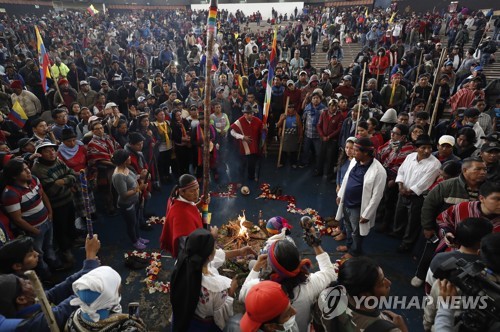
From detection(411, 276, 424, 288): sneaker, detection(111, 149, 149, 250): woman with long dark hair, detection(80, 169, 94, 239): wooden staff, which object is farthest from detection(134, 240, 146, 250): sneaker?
detection(411, 276, 424, 288): sneaker

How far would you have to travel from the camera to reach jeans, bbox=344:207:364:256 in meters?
4.97

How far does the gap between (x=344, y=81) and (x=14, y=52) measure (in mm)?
15587

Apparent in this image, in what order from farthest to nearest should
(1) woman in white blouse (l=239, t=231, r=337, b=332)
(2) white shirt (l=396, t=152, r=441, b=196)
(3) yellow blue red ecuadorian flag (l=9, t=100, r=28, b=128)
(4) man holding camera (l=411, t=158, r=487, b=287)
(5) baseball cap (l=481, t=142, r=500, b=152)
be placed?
(3) yellow blue red ecuadorian flag (l=9, t=100, r=28, b=128)
(2) white shirt (l=396, t=152, r=441, b=196)
(5) baseball cap (l=481, t=142, r=500, b=152)
(4) man holding camera (l=411, t=158, r=487, b=287)
(1) woman in white blouse (l=239, t=231, r=337, b=332)

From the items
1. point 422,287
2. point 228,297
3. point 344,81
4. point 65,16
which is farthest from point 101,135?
point 65,16

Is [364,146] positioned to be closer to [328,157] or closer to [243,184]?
[328,157]

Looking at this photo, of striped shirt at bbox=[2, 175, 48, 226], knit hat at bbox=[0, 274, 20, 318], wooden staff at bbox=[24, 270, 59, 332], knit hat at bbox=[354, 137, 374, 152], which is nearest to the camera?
wooden staff at bbox=[24, 270, 59, 332]

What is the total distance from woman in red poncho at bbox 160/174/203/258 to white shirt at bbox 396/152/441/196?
3.47 m

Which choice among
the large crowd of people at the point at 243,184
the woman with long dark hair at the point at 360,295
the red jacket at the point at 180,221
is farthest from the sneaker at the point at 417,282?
the red jacket at the point at 180,221

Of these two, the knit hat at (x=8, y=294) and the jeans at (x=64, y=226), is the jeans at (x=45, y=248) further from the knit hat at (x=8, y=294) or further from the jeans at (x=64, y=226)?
the knit hat at (x=8, y=294)

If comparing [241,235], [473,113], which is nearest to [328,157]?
[473,113]

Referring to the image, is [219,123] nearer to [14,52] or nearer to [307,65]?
[307,65]

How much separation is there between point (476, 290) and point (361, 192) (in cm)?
276

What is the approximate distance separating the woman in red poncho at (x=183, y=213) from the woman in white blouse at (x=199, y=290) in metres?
0.93

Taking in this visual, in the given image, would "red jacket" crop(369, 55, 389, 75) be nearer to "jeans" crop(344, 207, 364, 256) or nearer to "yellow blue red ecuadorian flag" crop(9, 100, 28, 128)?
"jeans" crop(344, 207, 364, 256)
